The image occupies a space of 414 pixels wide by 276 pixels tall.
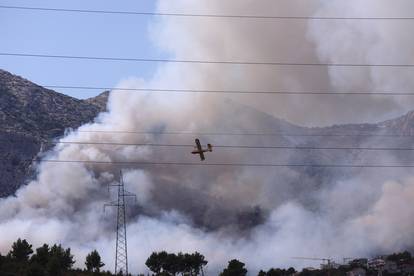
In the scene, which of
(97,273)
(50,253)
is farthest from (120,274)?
(50,253)

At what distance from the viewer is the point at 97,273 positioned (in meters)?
182

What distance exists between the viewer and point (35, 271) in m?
152

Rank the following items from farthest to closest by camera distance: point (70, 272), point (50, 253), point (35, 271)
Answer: point (50, 253)
point (70, 272)
point (35, 271)

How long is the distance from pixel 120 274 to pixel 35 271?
33.3 metres

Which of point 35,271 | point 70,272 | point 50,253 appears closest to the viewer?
point 35,271

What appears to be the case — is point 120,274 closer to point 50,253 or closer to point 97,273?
point 97,273

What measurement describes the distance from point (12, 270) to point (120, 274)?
33.8 meters

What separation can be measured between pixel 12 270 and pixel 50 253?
1540 inches

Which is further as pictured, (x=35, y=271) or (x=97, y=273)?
(x=97, y=273)

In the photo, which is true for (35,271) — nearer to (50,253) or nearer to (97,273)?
(97,273)

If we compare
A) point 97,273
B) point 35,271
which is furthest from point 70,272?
point 35,271

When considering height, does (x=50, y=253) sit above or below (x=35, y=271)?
above

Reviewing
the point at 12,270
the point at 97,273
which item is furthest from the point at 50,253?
the point at 12,270

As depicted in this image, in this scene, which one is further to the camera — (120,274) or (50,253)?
(50,253)
